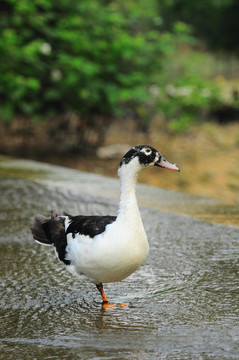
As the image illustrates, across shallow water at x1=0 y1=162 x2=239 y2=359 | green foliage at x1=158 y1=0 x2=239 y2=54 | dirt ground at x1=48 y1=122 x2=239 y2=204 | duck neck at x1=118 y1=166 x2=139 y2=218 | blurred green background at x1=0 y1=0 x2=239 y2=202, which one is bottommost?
shallow water at x1=0 y1=162 x2=239 y2=359

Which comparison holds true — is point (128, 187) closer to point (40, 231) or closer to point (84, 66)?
point (40, 231)

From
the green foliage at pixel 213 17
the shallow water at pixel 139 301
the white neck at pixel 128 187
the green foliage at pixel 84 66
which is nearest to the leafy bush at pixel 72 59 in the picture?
the green foliage at pixel 84 66

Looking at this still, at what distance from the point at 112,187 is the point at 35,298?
3.11 metres

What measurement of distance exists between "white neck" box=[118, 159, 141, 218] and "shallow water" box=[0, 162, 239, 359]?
1.84 feet

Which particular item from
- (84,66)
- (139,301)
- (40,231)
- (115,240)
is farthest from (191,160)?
(115,240)

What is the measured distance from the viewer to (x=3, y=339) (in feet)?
9.57

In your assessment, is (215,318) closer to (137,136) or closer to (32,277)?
(32,277)

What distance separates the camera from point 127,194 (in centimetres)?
338

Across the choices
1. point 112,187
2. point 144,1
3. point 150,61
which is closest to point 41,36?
point 150,61

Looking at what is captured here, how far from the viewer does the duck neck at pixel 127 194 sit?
3.30 metres

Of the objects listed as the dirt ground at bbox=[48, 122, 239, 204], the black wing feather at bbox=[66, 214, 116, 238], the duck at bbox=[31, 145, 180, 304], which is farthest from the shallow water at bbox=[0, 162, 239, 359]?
the dirt ground at bbox=[48, 122, 239, 204]

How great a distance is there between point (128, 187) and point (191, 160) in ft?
24.1

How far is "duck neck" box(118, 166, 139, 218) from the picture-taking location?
3305mm

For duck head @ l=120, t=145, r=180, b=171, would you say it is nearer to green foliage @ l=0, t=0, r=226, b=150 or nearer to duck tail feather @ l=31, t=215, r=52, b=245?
duck tail feather @ l=31, t=215, r=52, b=245
